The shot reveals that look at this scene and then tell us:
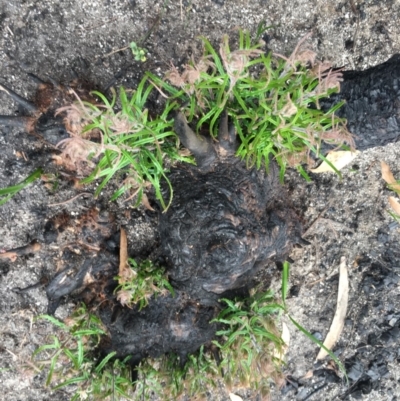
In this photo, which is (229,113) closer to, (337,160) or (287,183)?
(287,183)

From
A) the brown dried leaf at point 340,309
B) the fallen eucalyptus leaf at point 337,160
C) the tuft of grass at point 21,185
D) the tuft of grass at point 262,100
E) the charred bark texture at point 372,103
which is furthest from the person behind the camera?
the brown dried leaf at point 340,309

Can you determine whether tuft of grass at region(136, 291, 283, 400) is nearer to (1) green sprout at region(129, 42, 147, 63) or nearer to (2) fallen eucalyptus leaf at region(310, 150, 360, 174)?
(2) fallen eucalyptus leaf at region(310, 150, 360, 174)

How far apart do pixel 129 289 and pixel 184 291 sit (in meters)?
0.24

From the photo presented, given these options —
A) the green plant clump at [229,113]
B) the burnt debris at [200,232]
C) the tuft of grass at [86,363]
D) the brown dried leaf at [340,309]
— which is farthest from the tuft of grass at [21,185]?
the brown dried leaf at [340,309]

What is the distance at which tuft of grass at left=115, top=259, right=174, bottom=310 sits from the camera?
6.29ft

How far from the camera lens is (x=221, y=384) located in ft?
7.85

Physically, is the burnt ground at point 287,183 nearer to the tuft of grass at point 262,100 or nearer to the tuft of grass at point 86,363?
the tuft of grass at point 86,363

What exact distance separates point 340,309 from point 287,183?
786 mm

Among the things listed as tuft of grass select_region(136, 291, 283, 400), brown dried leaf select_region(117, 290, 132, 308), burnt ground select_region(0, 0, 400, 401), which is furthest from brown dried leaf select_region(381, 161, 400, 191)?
brown dried leaf select_region(117, 290, 132, 308)

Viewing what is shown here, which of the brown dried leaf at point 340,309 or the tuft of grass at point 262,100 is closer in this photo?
the tuft of grass at point 262,100

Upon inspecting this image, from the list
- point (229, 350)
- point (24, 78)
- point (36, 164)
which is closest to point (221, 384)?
point (229, 350)

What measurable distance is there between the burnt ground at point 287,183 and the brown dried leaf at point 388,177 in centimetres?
3

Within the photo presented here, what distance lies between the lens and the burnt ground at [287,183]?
76.7 inches

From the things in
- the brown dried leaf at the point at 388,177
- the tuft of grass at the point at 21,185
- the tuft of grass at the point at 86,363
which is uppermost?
the tuft of grass at the point at 21,185
